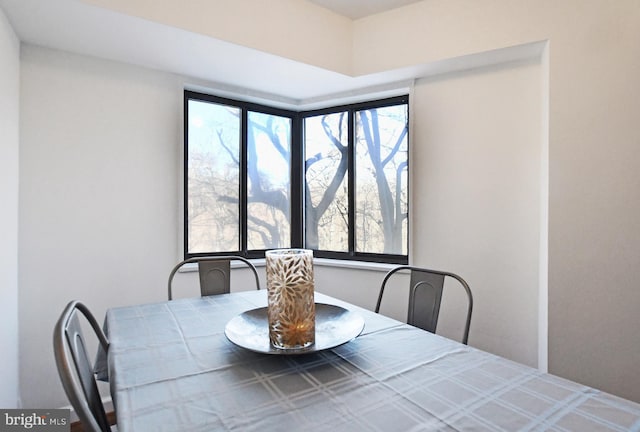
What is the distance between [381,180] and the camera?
283 cm

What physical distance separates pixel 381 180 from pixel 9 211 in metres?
2.32

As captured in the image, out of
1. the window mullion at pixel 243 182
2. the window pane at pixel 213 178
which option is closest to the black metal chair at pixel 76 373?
the window pane at pixel 213 178

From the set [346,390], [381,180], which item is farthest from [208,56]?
[346,390]

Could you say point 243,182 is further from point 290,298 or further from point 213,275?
point 290,298

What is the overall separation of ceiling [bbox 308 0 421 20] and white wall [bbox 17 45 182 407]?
3.84 feet

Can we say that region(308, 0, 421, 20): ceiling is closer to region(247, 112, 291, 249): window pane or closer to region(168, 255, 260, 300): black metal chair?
region(247, 112, 291, 249): window pane

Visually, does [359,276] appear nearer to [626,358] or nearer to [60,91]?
[626,358]

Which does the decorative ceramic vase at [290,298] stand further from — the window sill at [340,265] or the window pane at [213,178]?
the window pane at [213,178]

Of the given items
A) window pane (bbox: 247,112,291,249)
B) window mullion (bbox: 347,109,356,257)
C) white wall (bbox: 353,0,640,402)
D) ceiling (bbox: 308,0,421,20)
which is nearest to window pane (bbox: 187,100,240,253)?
window pane (bbox: 247,112,291,249)

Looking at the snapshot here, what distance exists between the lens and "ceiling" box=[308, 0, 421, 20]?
7.49 feet

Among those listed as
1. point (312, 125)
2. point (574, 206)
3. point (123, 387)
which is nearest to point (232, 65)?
point (312, 125)

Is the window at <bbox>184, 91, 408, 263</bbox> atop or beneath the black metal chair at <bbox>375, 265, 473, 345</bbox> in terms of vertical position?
atop

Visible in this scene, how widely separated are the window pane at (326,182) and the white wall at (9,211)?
2.00m

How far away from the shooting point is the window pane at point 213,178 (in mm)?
2672
